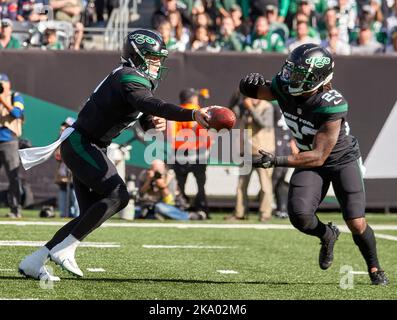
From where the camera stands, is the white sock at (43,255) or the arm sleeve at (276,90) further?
the arm sleeve at (276,90)

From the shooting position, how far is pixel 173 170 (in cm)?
1383

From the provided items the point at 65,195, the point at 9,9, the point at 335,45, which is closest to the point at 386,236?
the point at 65,195

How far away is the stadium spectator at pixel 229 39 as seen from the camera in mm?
15250

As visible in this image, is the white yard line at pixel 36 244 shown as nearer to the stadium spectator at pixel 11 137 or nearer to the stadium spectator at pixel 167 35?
the stadium spectator at pixel 11 137

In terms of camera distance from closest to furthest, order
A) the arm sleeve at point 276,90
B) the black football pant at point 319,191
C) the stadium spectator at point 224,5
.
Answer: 1. the black football pant at point 319,191
2. the arm sleeve at point 276,90
3. the stadium spectator at point 224,5

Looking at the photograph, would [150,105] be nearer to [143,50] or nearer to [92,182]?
[143,50]

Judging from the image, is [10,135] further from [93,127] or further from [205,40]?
[93,127]

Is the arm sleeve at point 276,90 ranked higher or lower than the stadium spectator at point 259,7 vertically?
lower

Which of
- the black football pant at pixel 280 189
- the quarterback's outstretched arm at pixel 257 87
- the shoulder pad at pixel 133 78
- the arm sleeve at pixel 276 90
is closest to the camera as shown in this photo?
the shoulder pad at pixel 133 78

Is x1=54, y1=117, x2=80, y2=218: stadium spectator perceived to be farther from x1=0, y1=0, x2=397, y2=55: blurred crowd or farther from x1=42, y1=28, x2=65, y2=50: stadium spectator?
x1=0, y1=0, x2=397, y2=55: blurred crowd

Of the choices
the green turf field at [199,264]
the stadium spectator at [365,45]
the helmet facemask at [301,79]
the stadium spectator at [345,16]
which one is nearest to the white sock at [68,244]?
the green turf field at [199,264]

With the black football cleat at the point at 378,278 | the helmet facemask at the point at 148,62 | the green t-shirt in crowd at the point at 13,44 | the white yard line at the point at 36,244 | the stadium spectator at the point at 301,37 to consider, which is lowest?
the white yard line at the point at 36,244

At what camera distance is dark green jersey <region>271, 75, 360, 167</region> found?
7242 mm

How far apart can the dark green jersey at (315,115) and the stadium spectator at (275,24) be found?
25.7 ft
